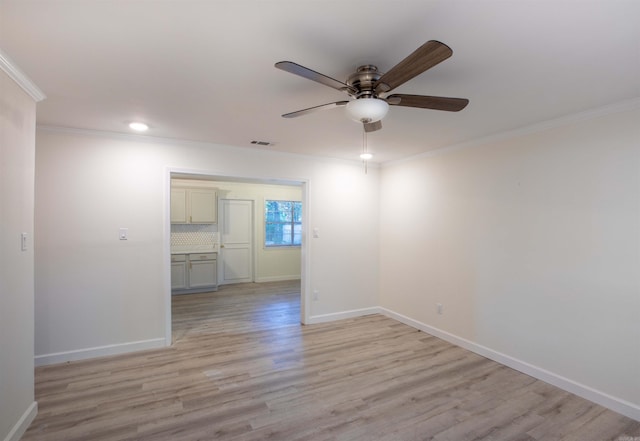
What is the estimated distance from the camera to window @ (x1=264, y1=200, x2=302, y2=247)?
25.2 ft

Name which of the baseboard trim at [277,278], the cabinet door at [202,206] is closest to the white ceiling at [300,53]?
the cabinet door at [202,206]

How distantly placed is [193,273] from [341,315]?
10.9 feet

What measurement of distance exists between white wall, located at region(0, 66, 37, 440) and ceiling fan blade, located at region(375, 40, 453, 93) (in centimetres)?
222

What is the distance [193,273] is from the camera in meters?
6.31

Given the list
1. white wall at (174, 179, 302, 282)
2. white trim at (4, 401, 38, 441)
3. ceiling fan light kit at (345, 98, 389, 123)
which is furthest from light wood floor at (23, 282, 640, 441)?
Answer: white wall at (174, 179, 302, 282)

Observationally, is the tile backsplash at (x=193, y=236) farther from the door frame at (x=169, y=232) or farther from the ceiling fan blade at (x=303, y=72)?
the ceiling fan blade at (x=303, y=72)

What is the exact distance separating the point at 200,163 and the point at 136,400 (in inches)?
95.6

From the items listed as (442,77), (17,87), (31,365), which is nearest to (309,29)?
(442,77)

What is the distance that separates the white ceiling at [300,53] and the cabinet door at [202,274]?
393 cm

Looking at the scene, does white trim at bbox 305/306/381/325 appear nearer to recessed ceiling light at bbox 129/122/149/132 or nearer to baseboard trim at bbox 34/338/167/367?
baseboard trim at bbox 34/338/167/367

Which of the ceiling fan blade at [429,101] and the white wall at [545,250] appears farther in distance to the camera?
the white wall at [545,250]

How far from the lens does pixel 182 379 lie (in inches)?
113

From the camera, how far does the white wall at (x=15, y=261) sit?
74.1 inches

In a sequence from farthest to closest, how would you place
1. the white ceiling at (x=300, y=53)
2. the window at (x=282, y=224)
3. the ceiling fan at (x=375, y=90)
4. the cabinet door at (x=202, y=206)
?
the window at (x=282, y=224)
the cabinet door at (x=202, y=206)
the ceiling fan at (x=375, y=90)
the white ceiling at (x=300, y=53)
